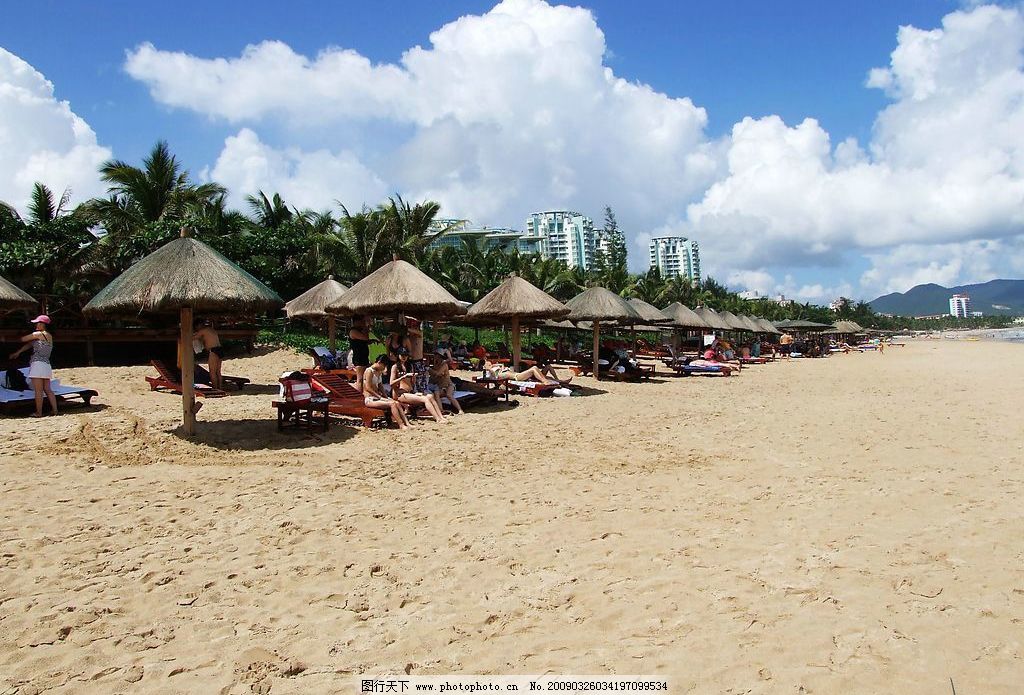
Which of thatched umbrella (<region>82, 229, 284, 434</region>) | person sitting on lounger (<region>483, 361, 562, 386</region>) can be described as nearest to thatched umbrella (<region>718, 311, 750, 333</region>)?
person sitting on lounger (<region>483, 361, 562, 386</region>)

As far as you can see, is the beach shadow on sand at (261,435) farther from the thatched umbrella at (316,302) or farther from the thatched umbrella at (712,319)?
the thatched umbrella at (712,319)

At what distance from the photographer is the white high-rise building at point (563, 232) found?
114756mm

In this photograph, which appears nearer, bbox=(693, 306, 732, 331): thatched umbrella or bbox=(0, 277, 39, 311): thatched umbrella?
bbox=(0, 277, 39, 311): thatched umbrella

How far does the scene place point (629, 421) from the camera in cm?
879

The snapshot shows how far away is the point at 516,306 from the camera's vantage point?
1307cm

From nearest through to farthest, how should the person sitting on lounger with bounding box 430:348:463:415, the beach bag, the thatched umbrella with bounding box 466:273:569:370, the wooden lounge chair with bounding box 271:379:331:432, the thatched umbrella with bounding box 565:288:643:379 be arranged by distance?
the wooden lounge chair with bounding box 271:379:331:432
the beach bag
the person sitting on lounger with bounding box 430:348:463:415
the thatched umbrella with bounding box 466:273:569:370
the thatched umbrella with bounding box 565:288:643:379

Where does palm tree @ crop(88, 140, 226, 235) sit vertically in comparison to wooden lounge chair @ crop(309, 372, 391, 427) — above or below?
above

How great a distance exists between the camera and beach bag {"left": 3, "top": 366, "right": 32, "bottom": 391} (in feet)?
28.9

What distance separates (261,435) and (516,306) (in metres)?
6.58

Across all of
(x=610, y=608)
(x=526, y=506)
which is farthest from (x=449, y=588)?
(x=526, y=506)

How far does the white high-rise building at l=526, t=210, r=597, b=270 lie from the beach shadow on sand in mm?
103438

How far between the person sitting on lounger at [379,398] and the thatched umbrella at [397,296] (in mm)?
1912

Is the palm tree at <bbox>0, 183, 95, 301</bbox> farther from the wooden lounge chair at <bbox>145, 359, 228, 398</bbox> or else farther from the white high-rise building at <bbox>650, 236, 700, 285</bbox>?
the white high-rise building at <bbox>650, 236, 700, 285</bbox>

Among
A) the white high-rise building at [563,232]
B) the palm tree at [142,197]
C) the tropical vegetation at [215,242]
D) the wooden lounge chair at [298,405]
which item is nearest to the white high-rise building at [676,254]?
the white high-rise building at [563,232]
